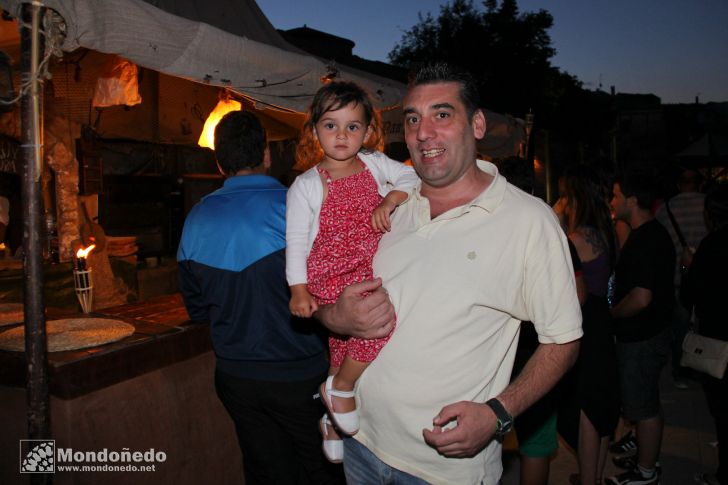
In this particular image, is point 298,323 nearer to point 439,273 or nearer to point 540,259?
point 439,273

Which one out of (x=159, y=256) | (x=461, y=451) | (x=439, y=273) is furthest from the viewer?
(x=159, y=256)

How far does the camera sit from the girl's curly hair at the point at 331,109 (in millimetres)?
Result: 2535

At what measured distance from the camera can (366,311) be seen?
1.87m

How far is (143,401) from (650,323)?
3.54 metres

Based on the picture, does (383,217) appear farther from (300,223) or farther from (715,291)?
(715,291)

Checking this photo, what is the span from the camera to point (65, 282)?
5492 millimetres

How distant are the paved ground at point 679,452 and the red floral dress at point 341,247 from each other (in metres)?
2.89

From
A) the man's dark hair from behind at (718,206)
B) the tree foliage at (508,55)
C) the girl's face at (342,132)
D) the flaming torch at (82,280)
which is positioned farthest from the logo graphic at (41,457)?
the tree foliage at (508,55)

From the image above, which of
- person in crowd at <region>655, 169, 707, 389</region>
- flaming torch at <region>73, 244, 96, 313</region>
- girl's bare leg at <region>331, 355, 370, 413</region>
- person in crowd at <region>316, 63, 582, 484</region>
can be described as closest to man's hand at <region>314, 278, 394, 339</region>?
person in crowd at <region>316, 63, 582, 484</region>

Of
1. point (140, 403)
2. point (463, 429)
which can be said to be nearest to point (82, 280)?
point (140, 403)

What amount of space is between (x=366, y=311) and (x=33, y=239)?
147cm

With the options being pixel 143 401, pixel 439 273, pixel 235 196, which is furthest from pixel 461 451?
pixel 143 401

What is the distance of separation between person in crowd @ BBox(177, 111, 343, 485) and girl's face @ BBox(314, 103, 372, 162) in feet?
1.73

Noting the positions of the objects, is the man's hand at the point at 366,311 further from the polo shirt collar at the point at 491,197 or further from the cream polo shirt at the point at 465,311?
the polo shirt collar at the point at 491,197
